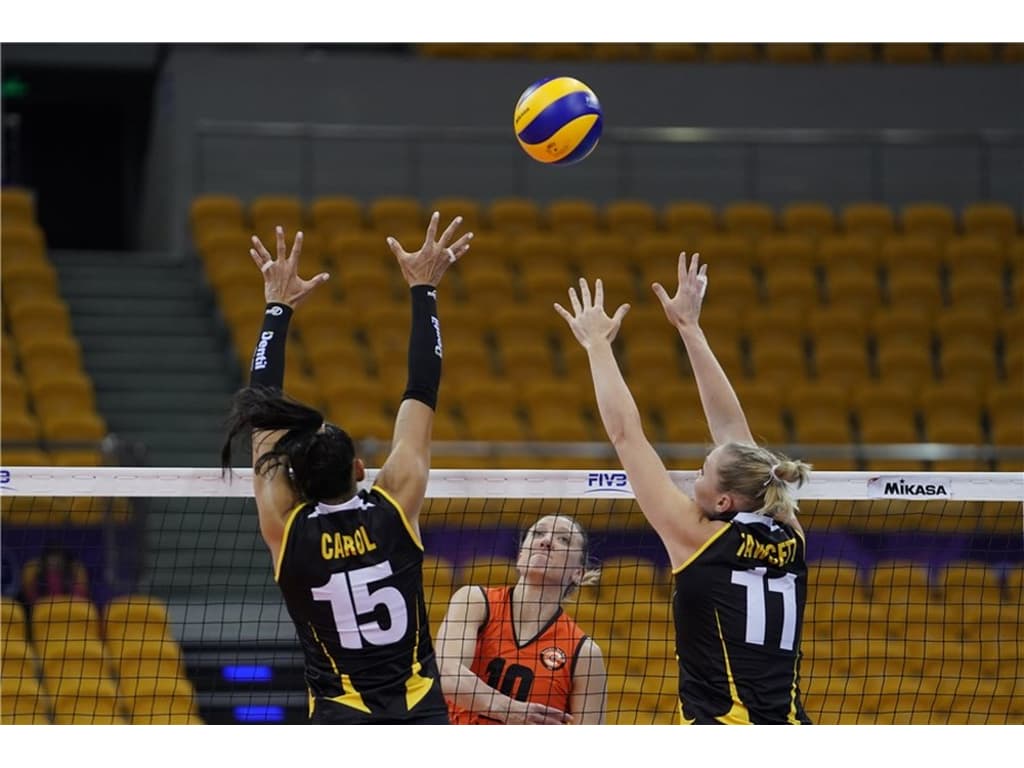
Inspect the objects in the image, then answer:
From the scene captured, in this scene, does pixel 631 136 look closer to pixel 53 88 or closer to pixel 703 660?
pixel 53 88

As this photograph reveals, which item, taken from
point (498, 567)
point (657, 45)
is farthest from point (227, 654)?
point (657, 45)

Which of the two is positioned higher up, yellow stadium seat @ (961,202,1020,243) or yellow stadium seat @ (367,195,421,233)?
yellow stadium seat @ (961,202,1020,243)

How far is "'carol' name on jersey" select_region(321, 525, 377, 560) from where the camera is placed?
175 inches

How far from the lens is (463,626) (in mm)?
5965

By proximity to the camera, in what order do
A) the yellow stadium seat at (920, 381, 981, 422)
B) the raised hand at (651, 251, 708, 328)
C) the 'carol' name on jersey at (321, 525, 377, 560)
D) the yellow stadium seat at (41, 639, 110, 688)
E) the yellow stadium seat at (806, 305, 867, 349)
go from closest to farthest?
the 'carol' name on jersey at (321, 525, 377, 560)
the raised hand at (651, 251, 708, 328)
the yellow stadium seat at (41, 639, 110, 688)
the yellow stadium seat at (920, 381, 981, 422)
the yellow stadium seat at (806, 305, 867, 349)

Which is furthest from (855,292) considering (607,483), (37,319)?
(607,483)

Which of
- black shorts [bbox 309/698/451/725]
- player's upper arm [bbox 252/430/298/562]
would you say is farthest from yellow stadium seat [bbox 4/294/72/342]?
black shorts [bbox 309/698/451/725]

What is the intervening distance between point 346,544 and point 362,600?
17 cm

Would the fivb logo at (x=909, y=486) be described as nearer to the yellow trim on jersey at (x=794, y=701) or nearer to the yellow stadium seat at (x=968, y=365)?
the yellow trim on jersey at (x=794, y=701)

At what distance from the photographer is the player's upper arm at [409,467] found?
455 centimetres

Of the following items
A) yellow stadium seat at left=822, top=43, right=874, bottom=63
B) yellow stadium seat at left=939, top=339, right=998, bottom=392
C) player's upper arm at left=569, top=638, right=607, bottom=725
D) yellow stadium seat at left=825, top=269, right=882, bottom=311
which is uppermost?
yellow stadium seat at left=822, top=43, right=874, bottom=63

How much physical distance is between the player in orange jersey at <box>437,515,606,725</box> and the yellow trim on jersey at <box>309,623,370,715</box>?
1.36m

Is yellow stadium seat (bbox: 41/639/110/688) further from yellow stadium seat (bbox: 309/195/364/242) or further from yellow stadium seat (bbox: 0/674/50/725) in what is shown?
yellow stadium seat (bbox: 309/195/364/242)

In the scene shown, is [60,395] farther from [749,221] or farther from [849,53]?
[849,53]
